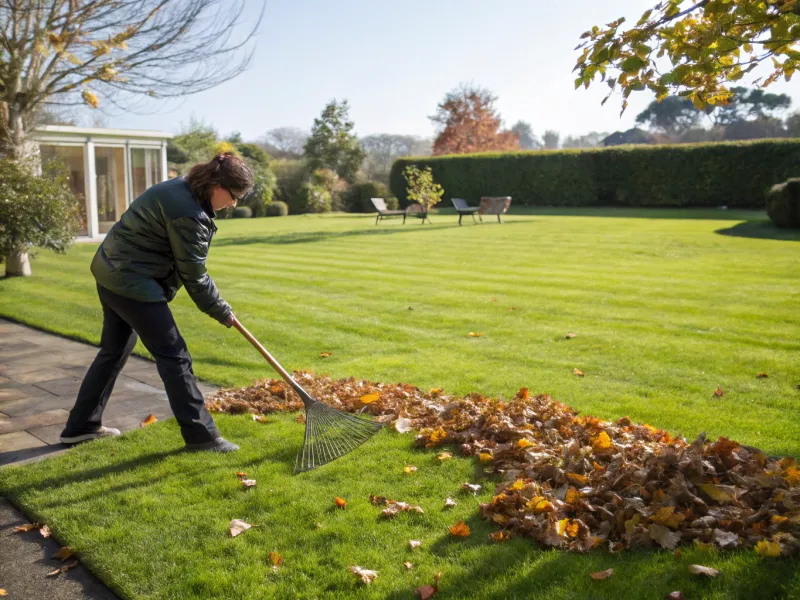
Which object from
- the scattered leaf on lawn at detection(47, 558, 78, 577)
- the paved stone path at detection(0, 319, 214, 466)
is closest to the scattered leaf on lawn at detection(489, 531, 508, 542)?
the scattered leaf on lawn at detection(47, 558, 78, 577)

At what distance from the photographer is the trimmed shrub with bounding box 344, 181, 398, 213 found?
37.3m

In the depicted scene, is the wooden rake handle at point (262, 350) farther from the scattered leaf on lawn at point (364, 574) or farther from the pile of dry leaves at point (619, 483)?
the scattered leaf on lawn at point (364, 574)

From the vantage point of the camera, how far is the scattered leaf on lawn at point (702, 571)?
2688 millimetres

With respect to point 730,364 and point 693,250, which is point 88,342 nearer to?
point 730,364

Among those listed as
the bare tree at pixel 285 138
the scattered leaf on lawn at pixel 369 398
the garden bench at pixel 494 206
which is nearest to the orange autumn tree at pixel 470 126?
the bare tree at pixel 285 138

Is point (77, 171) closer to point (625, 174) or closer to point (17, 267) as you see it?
point (17, 267)

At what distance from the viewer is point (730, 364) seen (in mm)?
6250

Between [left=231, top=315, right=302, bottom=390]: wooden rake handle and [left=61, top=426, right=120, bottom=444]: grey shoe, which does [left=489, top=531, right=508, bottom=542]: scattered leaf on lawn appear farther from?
[left=61, top=426, right=120, bottom=444]: grey shoe

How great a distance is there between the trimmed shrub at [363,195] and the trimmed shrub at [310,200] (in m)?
1.93

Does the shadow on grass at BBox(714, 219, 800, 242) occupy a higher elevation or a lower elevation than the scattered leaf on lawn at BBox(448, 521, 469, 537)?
higher

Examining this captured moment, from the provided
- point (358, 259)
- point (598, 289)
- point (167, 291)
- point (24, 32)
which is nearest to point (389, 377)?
point (167, 291)

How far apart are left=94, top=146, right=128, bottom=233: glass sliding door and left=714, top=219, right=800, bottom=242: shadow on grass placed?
18109mm

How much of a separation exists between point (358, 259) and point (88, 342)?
7323 millimetres

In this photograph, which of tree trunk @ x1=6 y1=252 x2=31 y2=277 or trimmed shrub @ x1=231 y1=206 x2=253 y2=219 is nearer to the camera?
tree trunk @ x1=6 y1=252 x2=31 y2=277
